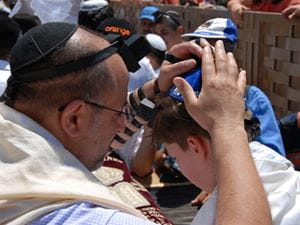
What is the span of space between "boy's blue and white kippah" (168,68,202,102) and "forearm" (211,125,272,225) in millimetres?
187

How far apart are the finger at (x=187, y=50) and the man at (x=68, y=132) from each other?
0.53 feet

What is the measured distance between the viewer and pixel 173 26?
530 centimetres

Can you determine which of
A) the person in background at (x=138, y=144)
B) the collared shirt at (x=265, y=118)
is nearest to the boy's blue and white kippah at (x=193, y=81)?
the collared shirt at (x=265, y=118)

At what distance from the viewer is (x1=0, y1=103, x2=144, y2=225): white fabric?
1146 millimetres

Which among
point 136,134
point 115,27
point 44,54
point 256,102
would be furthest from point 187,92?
point 115,27

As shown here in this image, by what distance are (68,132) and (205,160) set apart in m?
0.38

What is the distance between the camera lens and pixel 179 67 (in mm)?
1571

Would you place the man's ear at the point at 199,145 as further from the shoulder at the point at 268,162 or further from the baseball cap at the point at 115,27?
the baseball cap at the point at 115,27

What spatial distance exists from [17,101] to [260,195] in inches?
23.1

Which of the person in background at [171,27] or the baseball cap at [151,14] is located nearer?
the person in background at [171,27]

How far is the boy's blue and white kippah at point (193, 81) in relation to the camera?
1392mm

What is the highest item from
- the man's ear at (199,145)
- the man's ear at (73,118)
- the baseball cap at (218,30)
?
the man's ear at (73,118)

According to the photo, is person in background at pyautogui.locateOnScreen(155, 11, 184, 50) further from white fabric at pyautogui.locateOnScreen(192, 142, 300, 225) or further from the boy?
white fabric at pyautogui.locateOnScreen(192, 142, 300, 225)

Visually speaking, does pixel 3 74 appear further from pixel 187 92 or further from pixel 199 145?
pixel 187 92
